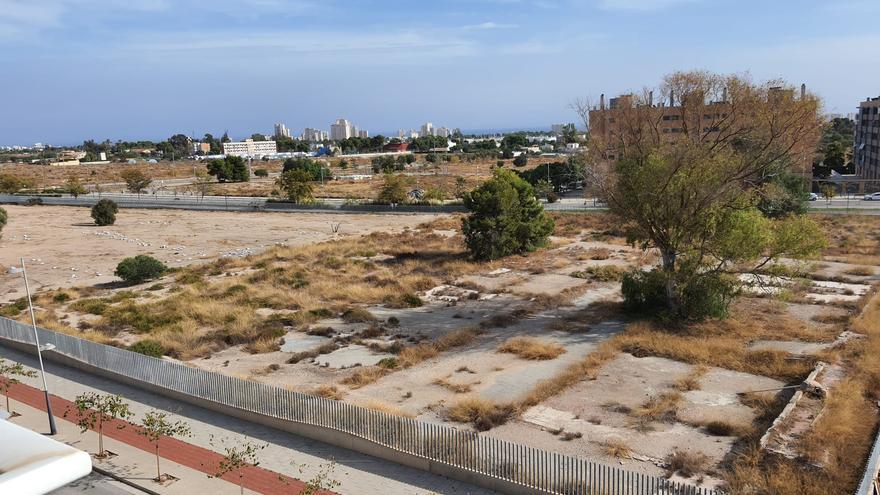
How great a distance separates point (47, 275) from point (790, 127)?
1747 inches

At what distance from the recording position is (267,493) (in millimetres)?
15070

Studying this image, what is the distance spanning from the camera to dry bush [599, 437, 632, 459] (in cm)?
1659

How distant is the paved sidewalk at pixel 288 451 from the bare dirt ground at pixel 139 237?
21.3m

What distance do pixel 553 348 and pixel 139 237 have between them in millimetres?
48096

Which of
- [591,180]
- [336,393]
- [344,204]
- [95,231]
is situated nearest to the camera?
[336,393]

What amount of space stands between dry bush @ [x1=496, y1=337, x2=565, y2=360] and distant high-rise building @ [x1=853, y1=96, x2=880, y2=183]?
235ft

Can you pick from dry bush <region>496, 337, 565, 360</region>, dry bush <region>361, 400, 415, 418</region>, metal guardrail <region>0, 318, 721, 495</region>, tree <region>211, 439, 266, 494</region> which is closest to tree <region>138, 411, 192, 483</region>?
tree <region>211, 439, 266, 494</region>

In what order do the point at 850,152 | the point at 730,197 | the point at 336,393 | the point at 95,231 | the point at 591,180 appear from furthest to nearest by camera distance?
the point at 850,152 < the point at 95,231 < the point at 591,180 < the point at 730,197 < the point at 336,393

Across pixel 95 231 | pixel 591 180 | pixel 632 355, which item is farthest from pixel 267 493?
pixel 95 231

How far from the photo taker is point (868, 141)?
9044 centimetres

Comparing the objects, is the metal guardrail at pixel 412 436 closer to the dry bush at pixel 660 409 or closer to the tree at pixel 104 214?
the dry bush at pixel 660 409

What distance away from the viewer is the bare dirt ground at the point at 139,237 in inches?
1802

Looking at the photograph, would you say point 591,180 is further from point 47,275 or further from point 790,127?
point 47,275

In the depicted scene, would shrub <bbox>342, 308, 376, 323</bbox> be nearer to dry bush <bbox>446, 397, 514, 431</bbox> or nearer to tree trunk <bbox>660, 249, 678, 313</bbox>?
dry bush <bbox>446, 397, 514, 431</bbox>
